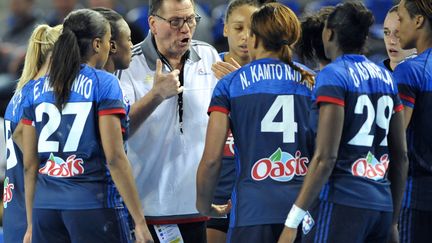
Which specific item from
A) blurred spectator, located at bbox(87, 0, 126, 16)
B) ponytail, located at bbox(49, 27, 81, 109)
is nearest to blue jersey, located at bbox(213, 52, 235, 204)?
ponytail, located at bbox(49, 27, 81, 109)

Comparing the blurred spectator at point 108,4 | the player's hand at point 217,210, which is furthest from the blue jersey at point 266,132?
the blurred spectator at point 108,4

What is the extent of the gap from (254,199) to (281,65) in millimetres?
677

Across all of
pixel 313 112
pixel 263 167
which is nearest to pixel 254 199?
pixel 263 167

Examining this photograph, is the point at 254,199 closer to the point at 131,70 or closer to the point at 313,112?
the point at 313,112

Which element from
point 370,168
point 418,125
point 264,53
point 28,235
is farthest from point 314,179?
point 28,235

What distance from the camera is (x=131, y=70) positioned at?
549 centimetres

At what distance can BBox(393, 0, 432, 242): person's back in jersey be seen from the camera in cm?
492

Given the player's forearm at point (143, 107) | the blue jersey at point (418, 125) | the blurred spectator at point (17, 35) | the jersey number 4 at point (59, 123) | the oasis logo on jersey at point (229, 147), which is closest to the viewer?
the jersey number 4 at point (59, 123)

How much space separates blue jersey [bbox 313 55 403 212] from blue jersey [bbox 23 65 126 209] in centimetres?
108

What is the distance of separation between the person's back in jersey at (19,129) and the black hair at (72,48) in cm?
42

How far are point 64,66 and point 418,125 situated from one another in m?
1.87

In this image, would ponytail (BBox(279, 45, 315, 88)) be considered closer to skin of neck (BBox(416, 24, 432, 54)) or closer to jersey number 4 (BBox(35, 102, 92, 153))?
skin of neck (BBox(416, 24, 432, 54))

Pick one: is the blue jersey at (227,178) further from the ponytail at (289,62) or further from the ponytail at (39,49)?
the ponytail at (39,49)

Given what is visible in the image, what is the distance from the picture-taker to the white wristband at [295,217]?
4410mm
